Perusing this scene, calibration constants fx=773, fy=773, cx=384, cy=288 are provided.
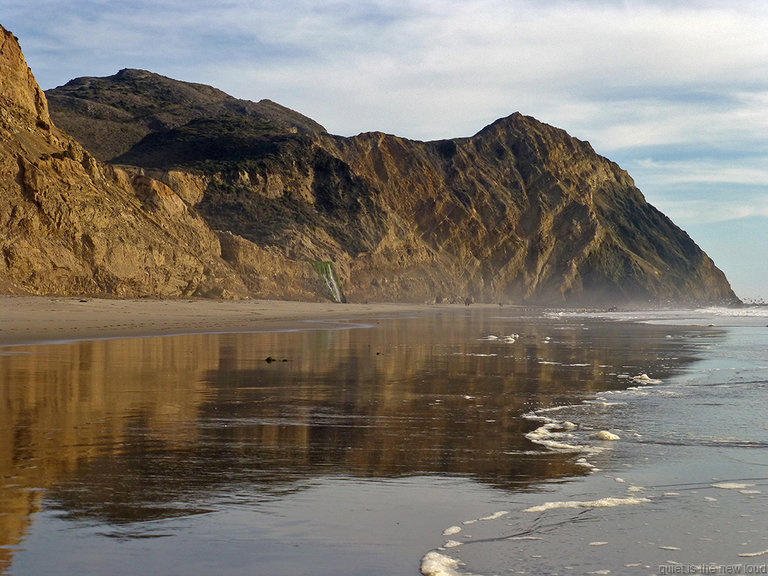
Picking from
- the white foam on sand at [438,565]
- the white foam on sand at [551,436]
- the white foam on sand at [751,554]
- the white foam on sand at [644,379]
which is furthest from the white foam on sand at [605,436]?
the white foam on sand at [644,379]

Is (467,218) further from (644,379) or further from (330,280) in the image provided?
(644,379)

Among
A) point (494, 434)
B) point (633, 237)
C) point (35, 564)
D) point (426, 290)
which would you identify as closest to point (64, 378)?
point (494, 434)

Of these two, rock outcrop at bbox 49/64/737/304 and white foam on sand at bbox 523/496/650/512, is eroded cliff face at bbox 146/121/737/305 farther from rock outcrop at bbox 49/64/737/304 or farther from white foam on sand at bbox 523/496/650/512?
white foam on sand at bbox 523/496/650/512

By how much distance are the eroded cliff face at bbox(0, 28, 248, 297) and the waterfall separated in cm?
1681

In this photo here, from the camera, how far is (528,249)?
4697 inches

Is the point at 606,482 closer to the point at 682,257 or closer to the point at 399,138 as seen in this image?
the point at 399,138

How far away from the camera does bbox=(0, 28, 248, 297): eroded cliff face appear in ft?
120

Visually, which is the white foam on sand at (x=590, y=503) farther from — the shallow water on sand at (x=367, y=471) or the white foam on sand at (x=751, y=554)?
the white foam on sand at (x=751, y=554)

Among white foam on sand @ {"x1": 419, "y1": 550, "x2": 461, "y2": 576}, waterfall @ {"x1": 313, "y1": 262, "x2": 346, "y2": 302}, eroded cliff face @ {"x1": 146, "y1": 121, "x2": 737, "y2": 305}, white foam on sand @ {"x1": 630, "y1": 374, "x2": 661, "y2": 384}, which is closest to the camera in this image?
white foam on sand @ {"x1": 419, "y1": 550, "x2": 461, "y2": 576}

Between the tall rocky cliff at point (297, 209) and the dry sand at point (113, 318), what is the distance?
4.17 metres

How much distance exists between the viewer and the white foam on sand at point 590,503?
5.29m

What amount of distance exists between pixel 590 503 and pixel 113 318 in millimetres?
27134

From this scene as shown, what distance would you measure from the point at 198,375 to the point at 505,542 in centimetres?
973

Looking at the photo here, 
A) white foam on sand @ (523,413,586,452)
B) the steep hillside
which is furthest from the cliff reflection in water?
the steep hillside
